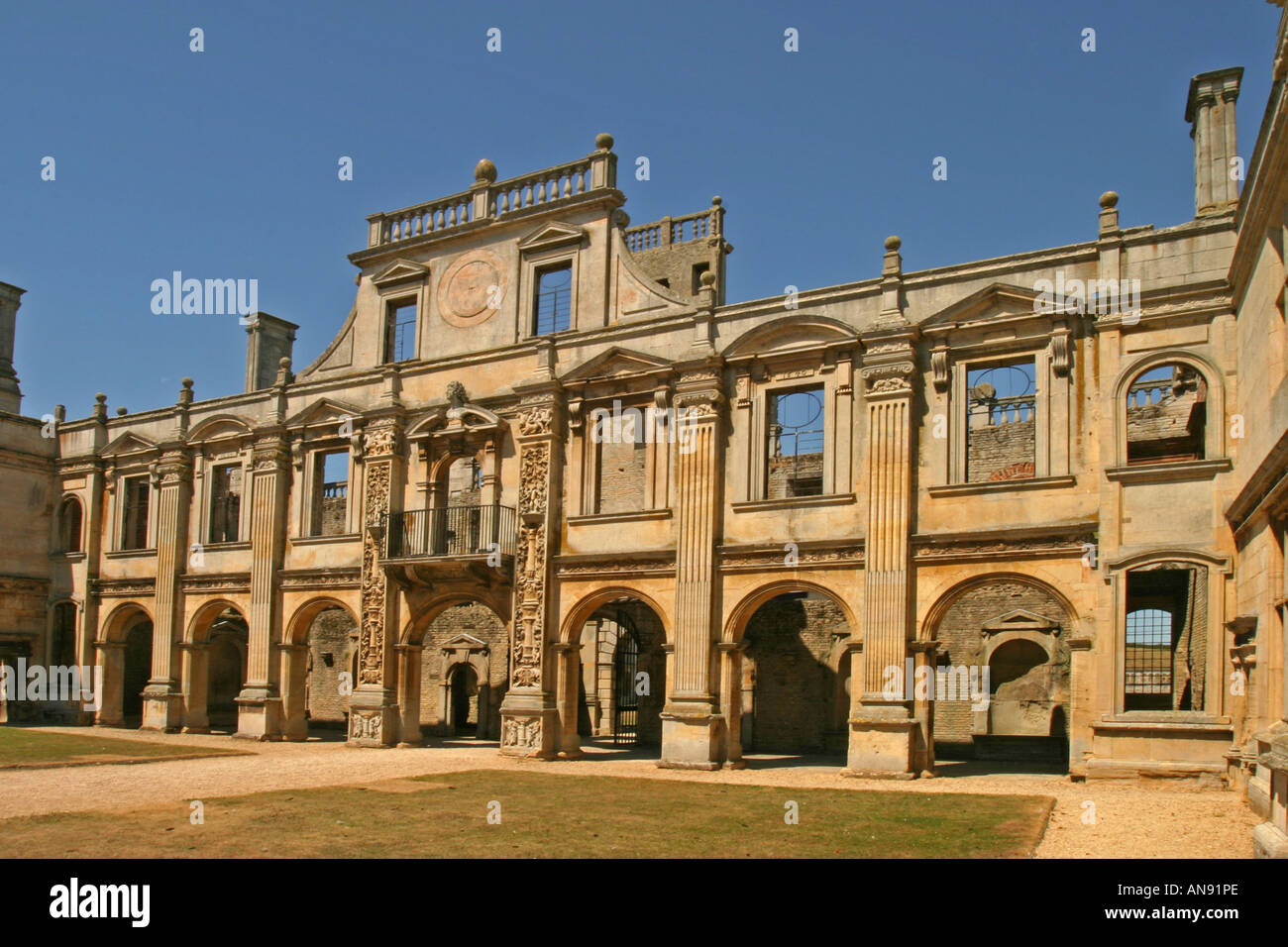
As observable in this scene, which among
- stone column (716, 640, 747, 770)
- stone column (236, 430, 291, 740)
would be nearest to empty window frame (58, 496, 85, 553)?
stone column (236, 430, 291, 740)

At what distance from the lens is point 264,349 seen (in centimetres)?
3303

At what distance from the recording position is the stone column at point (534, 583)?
75.0ft

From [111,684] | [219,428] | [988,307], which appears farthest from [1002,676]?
[111,684]

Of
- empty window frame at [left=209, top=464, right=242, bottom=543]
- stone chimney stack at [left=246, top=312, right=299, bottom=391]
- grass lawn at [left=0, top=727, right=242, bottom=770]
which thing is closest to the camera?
grass lawn at [left=0, top=727, right=242, bottom=770]

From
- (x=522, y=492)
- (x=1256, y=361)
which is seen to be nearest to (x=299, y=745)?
(x=522, y=492)

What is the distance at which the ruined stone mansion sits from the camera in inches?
687

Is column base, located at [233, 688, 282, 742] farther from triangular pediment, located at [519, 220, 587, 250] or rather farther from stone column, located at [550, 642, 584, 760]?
triangular pediment, located at [519, 220, 587, 250]

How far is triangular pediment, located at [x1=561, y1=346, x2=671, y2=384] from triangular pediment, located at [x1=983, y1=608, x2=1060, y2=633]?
33.5ft

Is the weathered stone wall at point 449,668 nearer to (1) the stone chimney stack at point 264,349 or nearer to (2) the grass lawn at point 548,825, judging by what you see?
(1) the stone chimney stack at point 264,349

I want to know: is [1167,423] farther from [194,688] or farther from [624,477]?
[194,688]

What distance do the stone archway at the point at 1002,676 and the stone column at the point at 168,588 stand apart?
18973mm

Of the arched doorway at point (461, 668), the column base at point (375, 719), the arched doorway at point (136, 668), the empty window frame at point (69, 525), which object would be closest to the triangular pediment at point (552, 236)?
the column base at point (375, 719)

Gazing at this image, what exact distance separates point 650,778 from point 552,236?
1185 cm
